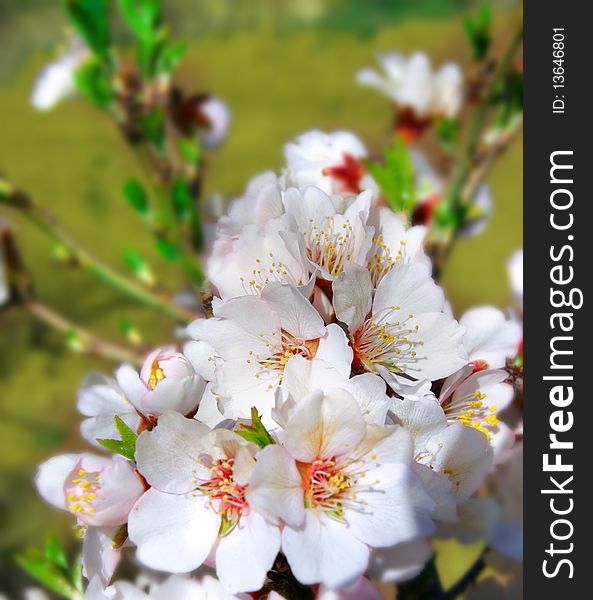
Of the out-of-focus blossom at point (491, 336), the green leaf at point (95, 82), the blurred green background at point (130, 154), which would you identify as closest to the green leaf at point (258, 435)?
the out-of-focus blossom at point (491, 336)

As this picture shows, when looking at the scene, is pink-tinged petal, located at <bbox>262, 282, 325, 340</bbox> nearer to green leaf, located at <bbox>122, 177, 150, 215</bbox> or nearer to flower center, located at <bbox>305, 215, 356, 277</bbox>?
flower center, located at <bbox>305, 215, 356, 277</bbox>

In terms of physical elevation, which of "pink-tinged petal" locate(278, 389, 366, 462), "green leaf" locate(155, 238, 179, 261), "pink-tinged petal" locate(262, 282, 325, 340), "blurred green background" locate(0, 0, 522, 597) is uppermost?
"blurred green background" locate(0, 0, 522, 597)

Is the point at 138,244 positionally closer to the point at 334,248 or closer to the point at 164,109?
the point at 164,109

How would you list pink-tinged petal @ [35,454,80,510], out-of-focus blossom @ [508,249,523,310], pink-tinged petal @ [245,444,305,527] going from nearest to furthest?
pink-tinged petal @ [245,444,305,527], pink-tinged petal @ [35,454,80,510], out-of-focus blossom @ [508,249,523,310]

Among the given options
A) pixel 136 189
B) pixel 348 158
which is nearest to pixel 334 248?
pixel 348 158

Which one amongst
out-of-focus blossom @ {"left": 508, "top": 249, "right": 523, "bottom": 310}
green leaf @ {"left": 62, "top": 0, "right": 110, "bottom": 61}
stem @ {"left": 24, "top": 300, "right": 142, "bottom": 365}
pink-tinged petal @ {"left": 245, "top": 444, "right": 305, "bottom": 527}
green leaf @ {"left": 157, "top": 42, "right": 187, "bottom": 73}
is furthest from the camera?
stem @ {"left": 24, "top": 300, "right": 142, "bottom": 365}

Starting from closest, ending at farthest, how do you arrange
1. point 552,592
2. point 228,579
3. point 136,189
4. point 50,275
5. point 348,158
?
Result: point 228,579, point 552,592, point 348,158, point 136,189, point 50,275

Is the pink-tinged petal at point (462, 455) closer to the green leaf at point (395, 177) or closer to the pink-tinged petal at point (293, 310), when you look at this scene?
the pink-tinged petal at point (293, 310)

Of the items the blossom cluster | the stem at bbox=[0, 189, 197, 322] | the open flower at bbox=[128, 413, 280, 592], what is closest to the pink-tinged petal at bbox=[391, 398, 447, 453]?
Answer: the blossom cluster
